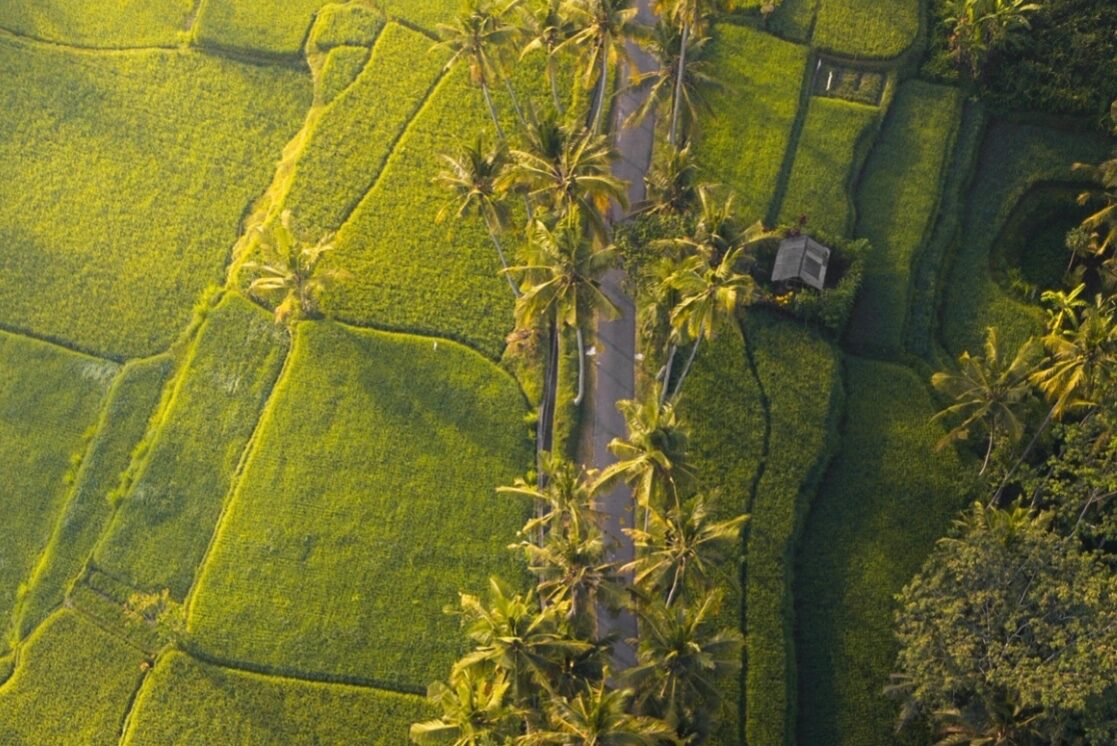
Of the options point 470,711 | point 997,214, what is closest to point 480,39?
point 997,214

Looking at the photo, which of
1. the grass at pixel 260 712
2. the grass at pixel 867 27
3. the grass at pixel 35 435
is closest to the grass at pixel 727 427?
the grass at pixel 260 712

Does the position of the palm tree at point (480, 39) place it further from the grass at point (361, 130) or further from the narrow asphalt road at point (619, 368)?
the grass at point (361, 130)

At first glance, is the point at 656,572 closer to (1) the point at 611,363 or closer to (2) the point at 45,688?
(1) the point at 611,363

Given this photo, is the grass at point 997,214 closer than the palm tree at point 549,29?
No

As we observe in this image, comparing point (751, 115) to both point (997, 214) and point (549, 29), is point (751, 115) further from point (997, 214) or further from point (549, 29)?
point (997, 214)

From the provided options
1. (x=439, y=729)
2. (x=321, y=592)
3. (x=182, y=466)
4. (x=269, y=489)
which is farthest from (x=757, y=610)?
(x=182, y=466)

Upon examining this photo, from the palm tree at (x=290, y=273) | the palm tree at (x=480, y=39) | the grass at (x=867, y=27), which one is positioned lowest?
the palm tree at (x=290, y=273)
